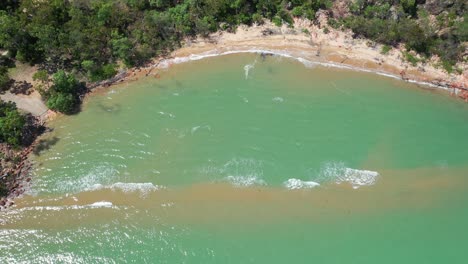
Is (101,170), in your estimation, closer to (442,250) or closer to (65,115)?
(65,115)

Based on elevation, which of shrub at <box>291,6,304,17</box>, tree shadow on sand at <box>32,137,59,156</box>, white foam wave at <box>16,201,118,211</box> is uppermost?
shrub at <box>291,6,304,17</box>

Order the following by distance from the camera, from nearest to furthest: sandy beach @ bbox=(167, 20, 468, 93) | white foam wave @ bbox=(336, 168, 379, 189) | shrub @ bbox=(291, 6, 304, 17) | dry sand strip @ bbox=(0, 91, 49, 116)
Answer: white foam wave @ bbox=(336, 168, 379, 189) → dry sand strip @ bbox=(0, 91, 49, 116) → sandy beach @ bbox=(167, 20, 468, 93) → shrub @ bbox=(291, 6, 304, 17)

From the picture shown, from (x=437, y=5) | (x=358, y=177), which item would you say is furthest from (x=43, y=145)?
(x=437, y=5)

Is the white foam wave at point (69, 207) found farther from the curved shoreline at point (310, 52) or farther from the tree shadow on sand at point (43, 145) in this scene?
the curved shoreline at point (310, 52)

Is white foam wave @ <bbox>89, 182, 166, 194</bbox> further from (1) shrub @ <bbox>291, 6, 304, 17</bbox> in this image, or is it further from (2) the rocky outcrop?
(2) the rocky outcrop

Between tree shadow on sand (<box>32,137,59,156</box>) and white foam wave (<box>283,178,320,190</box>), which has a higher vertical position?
tree shadow on sand (<box>32,137,59,156</box>)

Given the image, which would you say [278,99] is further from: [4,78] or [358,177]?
[4,78]

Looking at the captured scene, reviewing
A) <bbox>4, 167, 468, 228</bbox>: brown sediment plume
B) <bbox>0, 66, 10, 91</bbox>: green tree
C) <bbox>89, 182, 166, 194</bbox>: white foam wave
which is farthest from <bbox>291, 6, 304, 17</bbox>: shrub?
<bbox>0, 66, 10, 91</bbox>: green tree
